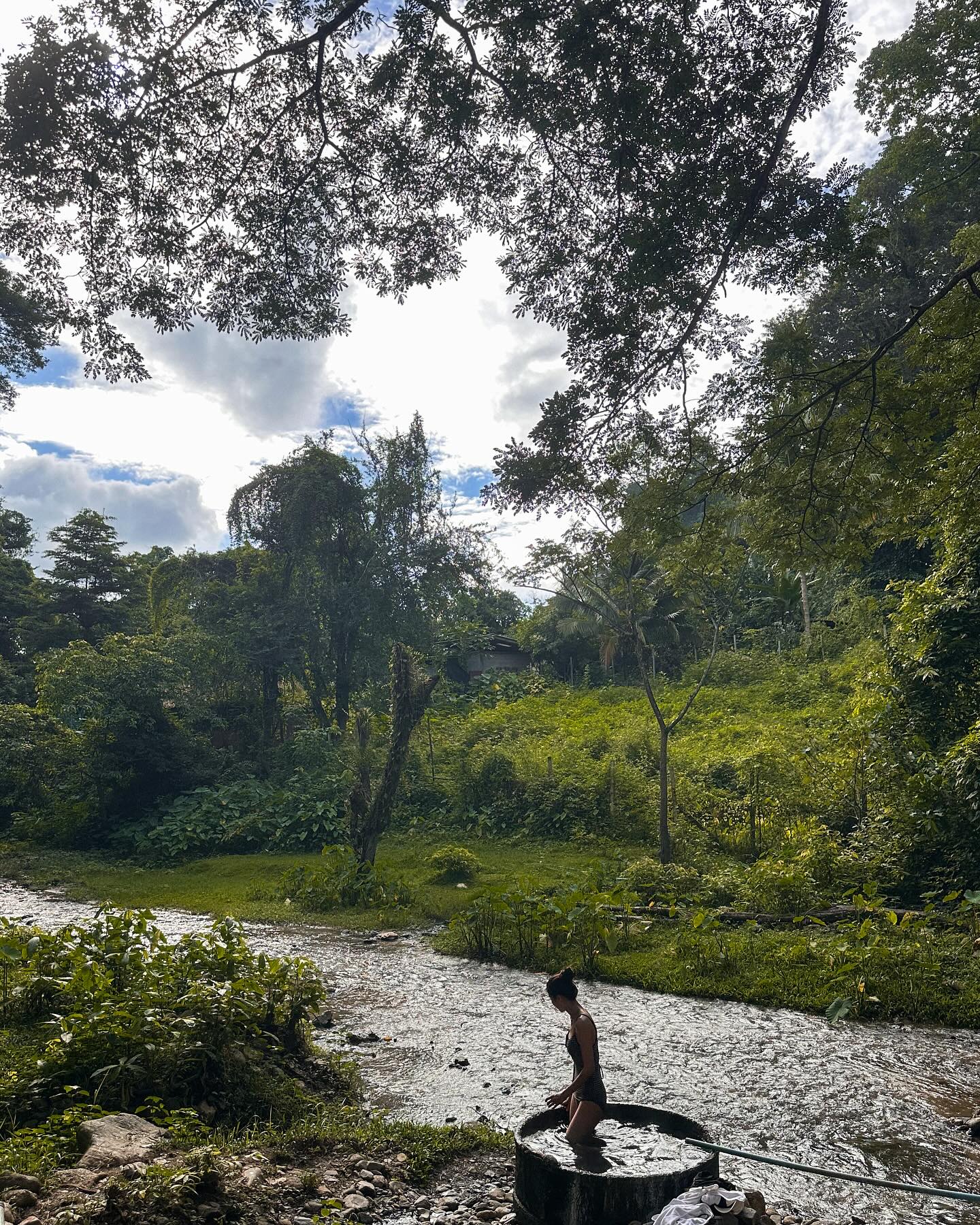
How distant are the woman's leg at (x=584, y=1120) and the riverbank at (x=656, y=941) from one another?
416 cm

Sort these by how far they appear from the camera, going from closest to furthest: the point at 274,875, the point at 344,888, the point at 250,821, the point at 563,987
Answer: the point at 563,987
the point at 344,888
the point at 274,875
the point at 250,821

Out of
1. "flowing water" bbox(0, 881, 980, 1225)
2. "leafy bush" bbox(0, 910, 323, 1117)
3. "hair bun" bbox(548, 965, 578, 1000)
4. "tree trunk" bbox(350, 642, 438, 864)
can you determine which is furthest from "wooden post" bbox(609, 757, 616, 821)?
"hair bun" bbox(548, 965, 578, 1000)

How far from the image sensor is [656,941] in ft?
33.2

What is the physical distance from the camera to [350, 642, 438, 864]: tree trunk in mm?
14836

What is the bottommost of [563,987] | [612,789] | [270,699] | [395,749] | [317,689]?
[563,987]

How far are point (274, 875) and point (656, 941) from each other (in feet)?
28.0

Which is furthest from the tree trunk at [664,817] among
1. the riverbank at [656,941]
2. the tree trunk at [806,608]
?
the tree trunk at [806,608]

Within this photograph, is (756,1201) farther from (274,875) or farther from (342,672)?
(342,672)

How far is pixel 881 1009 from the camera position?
7.70 meters

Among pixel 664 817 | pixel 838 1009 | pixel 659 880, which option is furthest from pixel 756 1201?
pixel 664 817

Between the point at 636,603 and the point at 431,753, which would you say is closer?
the point at 636,603

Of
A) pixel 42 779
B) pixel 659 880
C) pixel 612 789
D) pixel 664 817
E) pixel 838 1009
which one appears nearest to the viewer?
pixel 838 1009

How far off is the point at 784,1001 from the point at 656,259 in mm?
7032

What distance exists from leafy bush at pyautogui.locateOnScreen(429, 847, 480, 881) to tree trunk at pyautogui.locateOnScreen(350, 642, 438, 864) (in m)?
1.23
